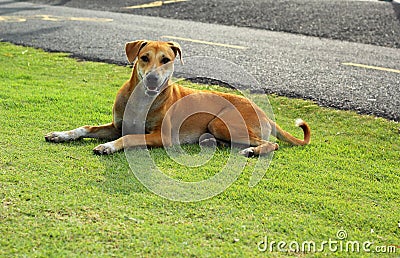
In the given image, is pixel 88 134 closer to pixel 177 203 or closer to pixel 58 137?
pixel 58 137

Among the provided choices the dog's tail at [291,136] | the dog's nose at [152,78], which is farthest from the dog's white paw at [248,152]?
the dog's nose at [152,78]

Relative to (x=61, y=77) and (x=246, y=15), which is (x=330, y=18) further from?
(x=61, y=77)

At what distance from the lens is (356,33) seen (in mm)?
12023

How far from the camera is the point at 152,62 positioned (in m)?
5.51

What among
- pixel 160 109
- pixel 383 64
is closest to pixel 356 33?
pixel 383 64

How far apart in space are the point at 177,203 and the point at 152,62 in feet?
5.04

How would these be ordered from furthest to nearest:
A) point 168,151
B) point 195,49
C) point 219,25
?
point 219,25 → point 195,49 → point 168,151

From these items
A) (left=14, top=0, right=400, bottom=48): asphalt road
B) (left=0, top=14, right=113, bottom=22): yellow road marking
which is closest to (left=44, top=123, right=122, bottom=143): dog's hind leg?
(left=14, top=0, right=400, bottom=48): asphalt road

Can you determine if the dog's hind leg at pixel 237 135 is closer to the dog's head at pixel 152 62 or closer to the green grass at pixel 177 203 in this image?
the green grass at pixel 177 203

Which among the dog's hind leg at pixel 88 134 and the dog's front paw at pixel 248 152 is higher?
the dog's hind leg at pixel 88 134

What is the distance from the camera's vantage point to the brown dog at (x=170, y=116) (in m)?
5.55

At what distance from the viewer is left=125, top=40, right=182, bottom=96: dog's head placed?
5.48m

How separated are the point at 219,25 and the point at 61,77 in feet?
17.7

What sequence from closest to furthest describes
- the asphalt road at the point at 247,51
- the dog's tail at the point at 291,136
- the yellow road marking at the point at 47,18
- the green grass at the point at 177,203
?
the green grass at the point at 177,203 < the dog's tail at the point at 291,136 < the asphalt road at the point at 247,51 < the yellow road marking at the point at 47,18
